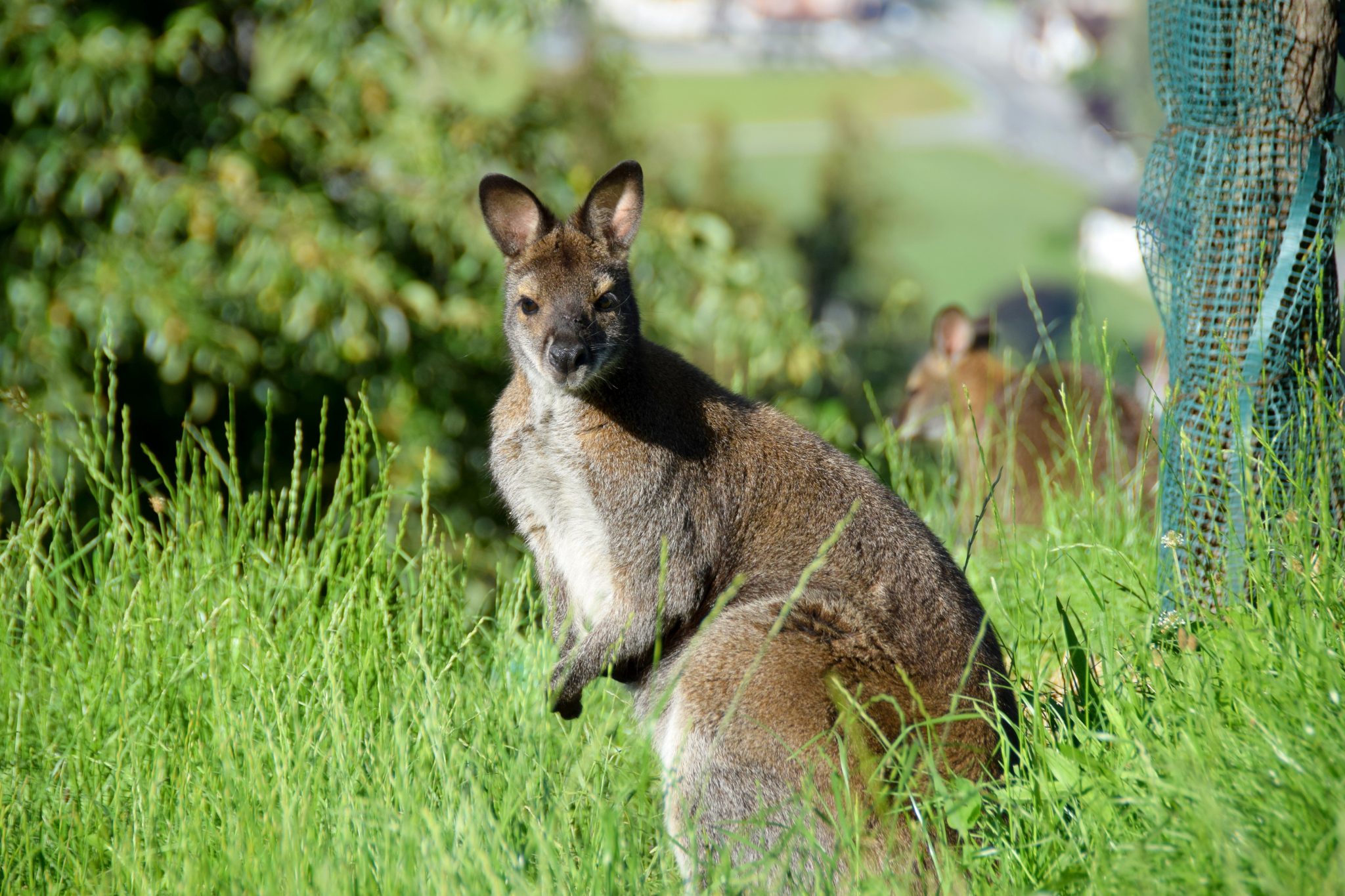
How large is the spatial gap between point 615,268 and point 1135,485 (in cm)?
198

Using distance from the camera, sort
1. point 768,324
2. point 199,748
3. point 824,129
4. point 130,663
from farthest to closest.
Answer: point 824,129 → point 768,324 → point 130,663 → point 199,748

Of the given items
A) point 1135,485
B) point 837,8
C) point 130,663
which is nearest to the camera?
point 130,663

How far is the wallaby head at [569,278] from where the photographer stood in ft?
10.2

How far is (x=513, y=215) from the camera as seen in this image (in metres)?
3.40

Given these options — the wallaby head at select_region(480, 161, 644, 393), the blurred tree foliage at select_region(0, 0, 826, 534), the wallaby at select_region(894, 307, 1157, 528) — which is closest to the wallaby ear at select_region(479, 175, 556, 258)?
the wallaby head at select_region(480, 161, 644, 393)

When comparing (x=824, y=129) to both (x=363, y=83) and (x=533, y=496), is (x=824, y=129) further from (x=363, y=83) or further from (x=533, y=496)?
(x=533, y=496)

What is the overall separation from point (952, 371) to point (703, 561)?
3.44 meters

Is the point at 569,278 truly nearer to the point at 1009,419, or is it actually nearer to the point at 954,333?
the point at 1009,419

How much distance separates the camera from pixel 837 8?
5953cm

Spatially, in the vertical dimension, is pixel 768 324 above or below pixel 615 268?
below

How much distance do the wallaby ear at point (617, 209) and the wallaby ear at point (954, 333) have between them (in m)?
3.14

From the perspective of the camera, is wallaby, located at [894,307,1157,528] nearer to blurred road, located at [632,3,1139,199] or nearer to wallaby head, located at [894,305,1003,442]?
wallaby head, located at [894,305,1003,442]

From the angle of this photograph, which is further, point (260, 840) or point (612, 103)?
point (612, 103)

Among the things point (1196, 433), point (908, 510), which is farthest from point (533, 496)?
point (1196, 433)
